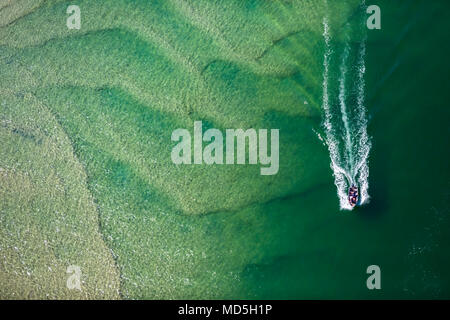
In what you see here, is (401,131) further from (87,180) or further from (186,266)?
(87,180)

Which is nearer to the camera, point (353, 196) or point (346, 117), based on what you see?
point (353, 196)

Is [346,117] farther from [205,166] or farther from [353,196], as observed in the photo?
[205,166]

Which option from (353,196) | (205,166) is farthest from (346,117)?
(205,166)

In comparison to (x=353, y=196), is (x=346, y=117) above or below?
above

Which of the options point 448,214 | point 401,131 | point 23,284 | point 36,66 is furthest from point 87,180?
point 448,214

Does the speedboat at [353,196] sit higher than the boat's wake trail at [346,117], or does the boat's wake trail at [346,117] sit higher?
the boat's wake trail at [346,117]
